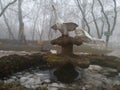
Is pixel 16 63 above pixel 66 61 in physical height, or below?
below

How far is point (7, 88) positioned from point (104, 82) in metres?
4.27

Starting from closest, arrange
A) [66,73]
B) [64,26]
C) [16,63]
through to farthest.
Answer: [64,26]
[66,73]
[16,63]

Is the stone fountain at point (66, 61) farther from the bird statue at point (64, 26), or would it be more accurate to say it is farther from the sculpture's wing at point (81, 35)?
the sculpture's wing at point (81, 35)

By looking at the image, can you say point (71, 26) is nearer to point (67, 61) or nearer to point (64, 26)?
point (64, 26)

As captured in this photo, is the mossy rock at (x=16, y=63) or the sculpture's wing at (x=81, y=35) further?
the sculpture's wing at (x=81, y=35)

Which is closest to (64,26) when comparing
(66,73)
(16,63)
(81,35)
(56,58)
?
(81,35)

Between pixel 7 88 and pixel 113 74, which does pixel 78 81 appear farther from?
pixel 7 88

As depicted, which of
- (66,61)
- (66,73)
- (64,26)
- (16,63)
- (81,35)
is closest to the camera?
(66,61)

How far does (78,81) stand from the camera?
934 cm

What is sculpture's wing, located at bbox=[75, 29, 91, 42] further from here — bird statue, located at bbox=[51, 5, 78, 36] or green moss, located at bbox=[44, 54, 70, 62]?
green moss, located at bbox=[44, 54, 70, 62]

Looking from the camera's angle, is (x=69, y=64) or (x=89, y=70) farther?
(x=89, y=70)

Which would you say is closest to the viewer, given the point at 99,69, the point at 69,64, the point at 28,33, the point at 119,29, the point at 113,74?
the point at 69,64

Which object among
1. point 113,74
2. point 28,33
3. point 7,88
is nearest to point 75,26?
point 113,74

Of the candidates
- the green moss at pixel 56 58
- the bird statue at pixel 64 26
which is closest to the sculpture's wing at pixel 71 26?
the bird statue at pixel 64 26
